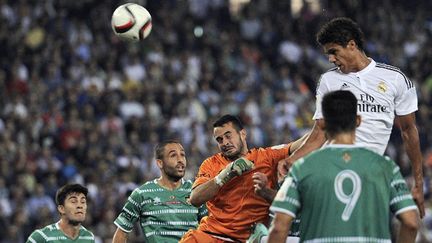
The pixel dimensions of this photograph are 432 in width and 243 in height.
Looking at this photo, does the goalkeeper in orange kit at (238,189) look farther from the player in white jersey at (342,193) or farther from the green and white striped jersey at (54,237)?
the player in white jersey at (342,193)

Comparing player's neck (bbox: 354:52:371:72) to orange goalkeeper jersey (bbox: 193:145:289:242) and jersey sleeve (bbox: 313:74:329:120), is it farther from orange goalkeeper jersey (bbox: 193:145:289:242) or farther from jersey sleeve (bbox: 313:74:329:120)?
orange goalkeeper jersey (bbox: 193:145:289:242)

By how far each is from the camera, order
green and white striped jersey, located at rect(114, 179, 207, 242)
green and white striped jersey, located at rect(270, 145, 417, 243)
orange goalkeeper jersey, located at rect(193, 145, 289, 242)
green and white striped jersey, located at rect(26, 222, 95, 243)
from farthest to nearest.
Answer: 1. green and white striped jersey, located at rect(26, 222, 95, 243)
2. green and white striped jersey, located at rect(114, 179, 207, 242)
3. orange goalkeeper jersey, located at rect(193, 145, 289, 242)
4. green and white striped jersey, located at rect(270, 145, 417, 243)

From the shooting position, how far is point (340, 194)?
7191 mm

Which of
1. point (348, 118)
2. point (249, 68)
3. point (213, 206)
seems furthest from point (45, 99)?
point (348, 118)

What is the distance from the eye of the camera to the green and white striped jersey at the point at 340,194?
720 cm

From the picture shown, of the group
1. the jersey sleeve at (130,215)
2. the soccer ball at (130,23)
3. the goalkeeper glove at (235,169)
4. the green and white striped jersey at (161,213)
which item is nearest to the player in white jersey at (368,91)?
the goalkeeper glove at (235,169)

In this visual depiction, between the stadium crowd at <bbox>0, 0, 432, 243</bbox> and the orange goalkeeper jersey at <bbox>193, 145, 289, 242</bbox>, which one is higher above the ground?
the stadium crowd at <bbox>0, 0, 432, 243</bbox>

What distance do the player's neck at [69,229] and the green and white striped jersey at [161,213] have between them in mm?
448

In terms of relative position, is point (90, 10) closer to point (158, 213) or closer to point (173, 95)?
point (173, 95)

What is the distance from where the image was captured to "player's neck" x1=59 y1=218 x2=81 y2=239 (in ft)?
37.6

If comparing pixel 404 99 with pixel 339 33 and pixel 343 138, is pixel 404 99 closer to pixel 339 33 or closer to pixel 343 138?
pixel 339 33

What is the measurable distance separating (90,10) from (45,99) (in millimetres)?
4267

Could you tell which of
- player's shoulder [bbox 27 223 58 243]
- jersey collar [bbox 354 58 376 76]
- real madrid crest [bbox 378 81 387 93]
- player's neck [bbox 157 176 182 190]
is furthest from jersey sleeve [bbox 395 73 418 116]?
player's shoulder [bbox 27 223 58 243]

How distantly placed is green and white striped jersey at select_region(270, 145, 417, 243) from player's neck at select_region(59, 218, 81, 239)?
4645 millimetres
